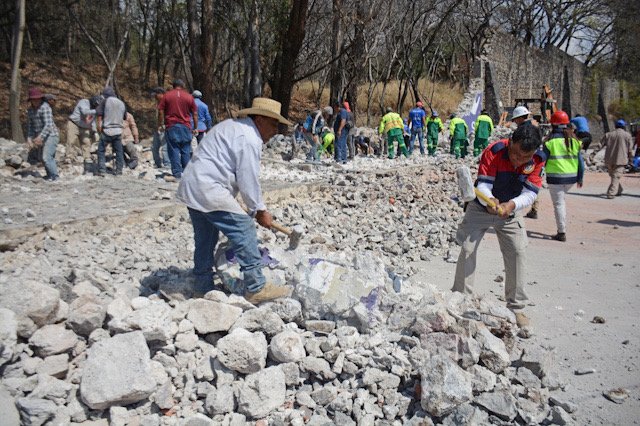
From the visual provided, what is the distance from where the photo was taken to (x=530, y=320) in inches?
176

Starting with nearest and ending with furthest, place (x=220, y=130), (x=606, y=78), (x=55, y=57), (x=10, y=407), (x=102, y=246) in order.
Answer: (x=10, y=407), (x=220, y=130), (x=102, y=246), (x=55, y=57), (x=606, y=78)

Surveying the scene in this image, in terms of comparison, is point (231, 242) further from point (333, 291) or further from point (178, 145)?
point (178, 145)

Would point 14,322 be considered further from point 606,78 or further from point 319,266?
point 606,78

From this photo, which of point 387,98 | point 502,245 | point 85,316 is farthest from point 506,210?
point 387,98

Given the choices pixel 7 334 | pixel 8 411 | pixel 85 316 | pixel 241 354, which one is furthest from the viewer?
pixel 85 316

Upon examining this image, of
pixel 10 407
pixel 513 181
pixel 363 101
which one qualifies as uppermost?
pixel 363 101

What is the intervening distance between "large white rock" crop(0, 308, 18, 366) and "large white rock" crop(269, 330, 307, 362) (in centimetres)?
147

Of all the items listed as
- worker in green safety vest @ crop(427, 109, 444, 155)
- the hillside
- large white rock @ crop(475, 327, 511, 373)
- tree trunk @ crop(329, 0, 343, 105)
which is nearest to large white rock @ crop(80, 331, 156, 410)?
large white rock @ crop(475, 327, 511, 373)

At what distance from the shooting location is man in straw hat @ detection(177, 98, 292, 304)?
3471 millimetres

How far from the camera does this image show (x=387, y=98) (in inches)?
1102

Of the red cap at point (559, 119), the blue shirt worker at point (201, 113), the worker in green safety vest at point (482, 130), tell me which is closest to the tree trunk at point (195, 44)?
the blue shirt worker at point (201, 113)

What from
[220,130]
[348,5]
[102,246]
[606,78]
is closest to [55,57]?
→ [348,5]

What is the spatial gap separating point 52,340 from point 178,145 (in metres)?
5.64

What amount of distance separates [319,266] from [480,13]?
27.1 m
